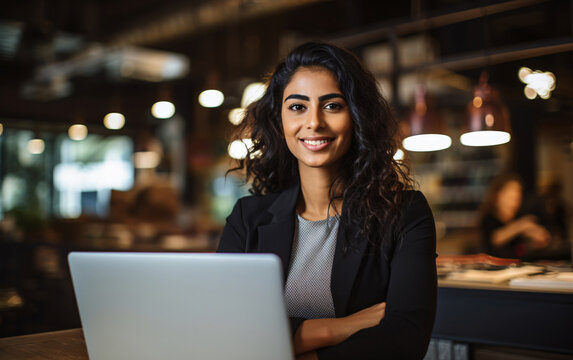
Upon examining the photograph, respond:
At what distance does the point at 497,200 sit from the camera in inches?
201

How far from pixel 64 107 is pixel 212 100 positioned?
511 cm

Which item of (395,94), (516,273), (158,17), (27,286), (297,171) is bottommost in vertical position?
(27,286)

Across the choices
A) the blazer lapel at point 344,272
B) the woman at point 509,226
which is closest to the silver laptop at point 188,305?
the blazer lapel at point 344,272

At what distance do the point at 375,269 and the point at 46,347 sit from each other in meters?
0.93

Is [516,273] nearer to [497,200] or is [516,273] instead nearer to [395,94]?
[395,94]

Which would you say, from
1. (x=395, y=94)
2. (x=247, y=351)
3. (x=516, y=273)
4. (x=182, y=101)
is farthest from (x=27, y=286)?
(x=182, y=101)

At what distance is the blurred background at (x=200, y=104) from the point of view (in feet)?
13.6

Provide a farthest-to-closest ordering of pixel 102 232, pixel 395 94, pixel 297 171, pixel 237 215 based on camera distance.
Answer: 1. pixel 102 232
2. pixel 395 94
3. pixel 297 171
4. pixel 237 215

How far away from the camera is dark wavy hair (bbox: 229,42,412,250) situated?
4.97 ft

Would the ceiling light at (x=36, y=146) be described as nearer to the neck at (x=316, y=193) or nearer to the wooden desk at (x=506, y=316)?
the wooden desk at (x=506, y=316)

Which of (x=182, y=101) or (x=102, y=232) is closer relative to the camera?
(x=102, y=232)

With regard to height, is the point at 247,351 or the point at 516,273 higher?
the point at 247,351

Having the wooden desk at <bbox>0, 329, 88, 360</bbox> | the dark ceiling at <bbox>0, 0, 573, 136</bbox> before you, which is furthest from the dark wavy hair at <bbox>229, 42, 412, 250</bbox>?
the dark ceiling at <bbox>0, 0, 573, 136</bbox>

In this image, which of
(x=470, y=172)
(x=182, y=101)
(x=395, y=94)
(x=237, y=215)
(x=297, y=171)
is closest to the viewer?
(x=237, y=215)
